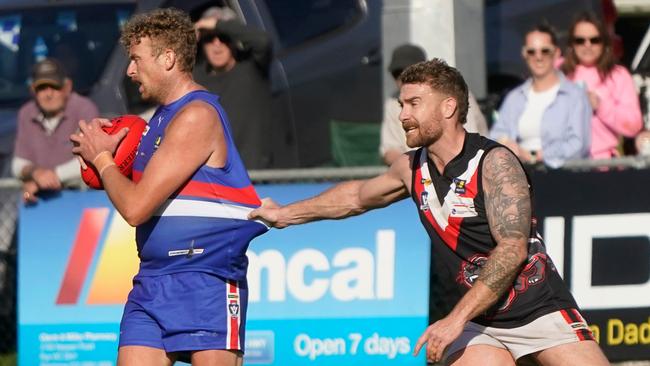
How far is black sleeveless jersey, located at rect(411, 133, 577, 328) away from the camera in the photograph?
20.2 feet

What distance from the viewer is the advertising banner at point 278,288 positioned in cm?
875

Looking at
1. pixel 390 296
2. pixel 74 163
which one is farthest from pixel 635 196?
pixel 74 163

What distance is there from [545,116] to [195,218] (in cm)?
377

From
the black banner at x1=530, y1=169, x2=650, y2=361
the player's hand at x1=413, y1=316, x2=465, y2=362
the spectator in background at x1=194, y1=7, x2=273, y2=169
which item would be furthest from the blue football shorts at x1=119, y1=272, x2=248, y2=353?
the black banner at x1=530, y1=169, x2=650, y2=361

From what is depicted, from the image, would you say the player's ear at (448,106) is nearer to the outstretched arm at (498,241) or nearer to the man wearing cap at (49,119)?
the outstretched arm at (498,241)

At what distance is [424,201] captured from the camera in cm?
632

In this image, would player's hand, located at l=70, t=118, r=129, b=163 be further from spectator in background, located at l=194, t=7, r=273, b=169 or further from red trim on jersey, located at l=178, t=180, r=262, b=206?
spectator in background, located at l=194, t=7, r=273, b=169

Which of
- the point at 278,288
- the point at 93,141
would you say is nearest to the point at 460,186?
the point at 93,141

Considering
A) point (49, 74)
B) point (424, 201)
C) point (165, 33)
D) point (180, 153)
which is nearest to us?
point (180, 153)

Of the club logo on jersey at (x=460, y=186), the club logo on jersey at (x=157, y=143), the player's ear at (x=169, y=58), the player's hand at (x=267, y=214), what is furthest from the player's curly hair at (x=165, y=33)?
the club logo on jersey at (x=460, y=186)

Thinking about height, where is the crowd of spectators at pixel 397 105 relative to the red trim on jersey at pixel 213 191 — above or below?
above

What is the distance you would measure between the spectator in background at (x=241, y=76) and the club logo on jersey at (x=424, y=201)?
119 inches

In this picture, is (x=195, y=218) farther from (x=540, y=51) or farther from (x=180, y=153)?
(x=540, y=51)

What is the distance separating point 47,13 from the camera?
10.7 m
